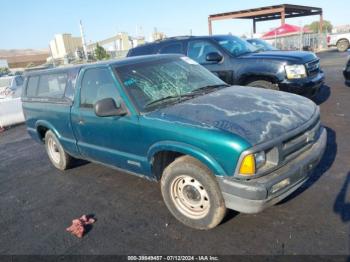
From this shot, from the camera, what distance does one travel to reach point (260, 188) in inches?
111

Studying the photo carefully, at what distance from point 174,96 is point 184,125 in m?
0.83

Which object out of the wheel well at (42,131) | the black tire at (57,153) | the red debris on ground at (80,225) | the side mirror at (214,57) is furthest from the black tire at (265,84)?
the red debris on ground at (80,225)

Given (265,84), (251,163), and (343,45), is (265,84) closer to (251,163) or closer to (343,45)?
(251,163)

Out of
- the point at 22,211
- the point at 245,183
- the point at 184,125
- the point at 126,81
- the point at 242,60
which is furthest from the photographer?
the point at 242,60

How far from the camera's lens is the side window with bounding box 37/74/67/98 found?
4980 millimetres

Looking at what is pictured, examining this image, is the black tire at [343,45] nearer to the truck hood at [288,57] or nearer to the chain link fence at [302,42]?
the chain link fence at [302,42]

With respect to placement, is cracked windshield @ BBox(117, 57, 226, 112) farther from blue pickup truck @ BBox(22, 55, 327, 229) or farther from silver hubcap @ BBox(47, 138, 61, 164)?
silver hubcap @ BBox(47, 138, 61, 164)

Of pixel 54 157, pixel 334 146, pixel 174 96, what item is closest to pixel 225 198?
pixel 174 96

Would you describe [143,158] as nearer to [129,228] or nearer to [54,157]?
[129,228]

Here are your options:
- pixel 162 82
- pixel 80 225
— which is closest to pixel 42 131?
pixel 80 225

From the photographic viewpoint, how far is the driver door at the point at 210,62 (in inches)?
285

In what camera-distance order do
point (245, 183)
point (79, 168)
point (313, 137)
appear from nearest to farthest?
point (245, 183) → point (313, 137) → point (79, 168)

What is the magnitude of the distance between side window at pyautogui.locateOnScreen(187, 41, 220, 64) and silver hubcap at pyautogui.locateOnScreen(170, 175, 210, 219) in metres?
4.72

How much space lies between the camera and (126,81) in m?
3.91
